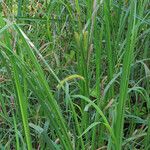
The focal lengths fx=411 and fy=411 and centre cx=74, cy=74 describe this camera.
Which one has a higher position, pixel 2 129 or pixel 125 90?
pixel 125 90

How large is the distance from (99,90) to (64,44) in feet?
1.65

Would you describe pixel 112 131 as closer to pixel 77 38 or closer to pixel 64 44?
pixel 77 38

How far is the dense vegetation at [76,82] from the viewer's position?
0.94 m

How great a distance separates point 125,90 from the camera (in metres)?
0.92

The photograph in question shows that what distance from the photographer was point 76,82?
1.25 meters

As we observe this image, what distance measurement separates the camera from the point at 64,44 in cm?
161

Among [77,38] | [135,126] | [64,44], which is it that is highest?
[77,38]

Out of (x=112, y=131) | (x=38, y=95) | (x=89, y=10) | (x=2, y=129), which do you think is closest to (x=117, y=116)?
(x=112, y=131)

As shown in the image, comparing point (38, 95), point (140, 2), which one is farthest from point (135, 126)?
point (38, 95)

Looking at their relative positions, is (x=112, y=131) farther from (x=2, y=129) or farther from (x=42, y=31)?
(x=42, y=31)

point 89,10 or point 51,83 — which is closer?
point 89,10

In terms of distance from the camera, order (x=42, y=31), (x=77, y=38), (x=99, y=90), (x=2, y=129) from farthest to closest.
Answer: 1. (x=42, y=31)
2. (x=2, y=129)
3. (x=99, y=90)
4. (x=77, y=38)

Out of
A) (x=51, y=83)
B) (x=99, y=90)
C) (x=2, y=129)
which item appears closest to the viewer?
(x=99, y=90)

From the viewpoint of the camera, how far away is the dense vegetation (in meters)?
0.94
